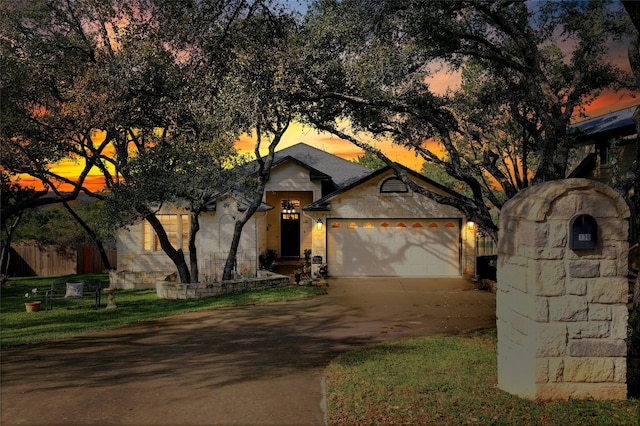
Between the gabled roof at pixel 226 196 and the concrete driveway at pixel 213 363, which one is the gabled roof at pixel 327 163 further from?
the concrete driveway at pixel 213 363

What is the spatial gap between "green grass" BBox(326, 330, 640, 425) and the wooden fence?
2506 centimetres

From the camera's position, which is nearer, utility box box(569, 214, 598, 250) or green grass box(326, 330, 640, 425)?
green grass box(326, 330, 640, 425)

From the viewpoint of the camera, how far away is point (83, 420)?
693 cm

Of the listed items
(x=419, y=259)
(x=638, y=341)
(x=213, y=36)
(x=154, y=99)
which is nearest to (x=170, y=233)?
(x=154, y=99)

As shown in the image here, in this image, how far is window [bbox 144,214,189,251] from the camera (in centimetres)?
2478

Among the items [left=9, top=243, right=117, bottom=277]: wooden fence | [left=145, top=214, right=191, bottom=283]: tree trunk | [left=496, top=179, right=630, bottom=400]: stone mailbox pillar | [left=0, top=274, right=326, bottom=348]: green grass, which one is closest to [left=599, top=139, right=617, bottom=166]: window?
[left=0, top=274, right=326, bottom=348]: green grass

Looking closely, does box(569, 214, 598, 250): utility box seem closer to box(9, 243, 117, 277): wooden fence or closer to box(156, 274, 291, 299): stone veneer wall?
box(156, 274, 291, 299): stone veneer wall

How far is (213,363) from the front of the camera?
9.82 meters

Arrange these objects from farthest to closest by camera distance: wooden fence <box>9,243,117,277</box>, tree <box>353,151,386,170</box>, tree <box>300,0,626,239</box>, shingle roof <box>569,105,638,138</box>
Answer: tree <box>353,151,386,170</box>, wooden fence <box>9,243,117,277</box>, shingle roof <box>569,105,638,138</box>, tree <box>300,0,626,239</box>

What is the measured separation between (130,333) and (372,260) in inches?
502

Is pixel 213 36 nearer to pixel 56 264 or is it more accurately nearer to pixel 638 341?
pixel 638 341

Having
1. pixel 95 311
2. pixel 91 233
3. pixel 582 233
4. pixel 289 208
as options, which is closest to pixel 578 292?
pixel 582 233

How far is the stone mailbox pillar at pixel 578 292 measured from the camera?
A: 6492 millimetres

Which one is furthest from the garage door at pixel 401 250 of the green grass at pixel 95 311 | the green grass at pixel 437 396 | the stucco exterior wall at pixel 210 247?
the green grass at pixel 437 396
